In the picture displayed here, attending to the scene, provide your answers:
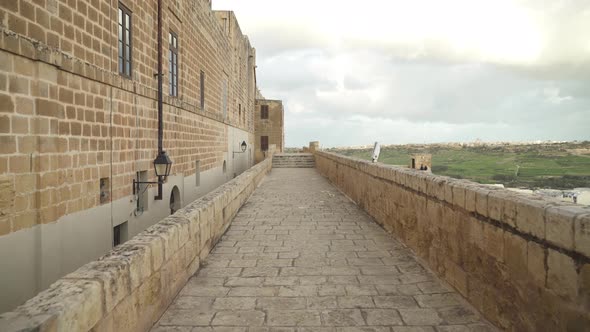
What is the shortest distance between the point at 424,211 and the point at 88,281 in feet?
13.0

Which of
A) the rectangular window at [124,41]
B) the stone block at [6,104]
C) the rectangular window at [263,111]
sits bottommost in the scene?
the stone block at [6,104]

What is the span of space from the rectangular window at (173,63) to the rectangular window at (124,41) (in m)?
2.43

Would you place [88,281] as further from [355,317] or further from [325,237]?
[325,237]

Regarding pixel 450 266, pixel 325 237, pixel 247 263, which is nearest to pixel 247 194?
pixel 325 237

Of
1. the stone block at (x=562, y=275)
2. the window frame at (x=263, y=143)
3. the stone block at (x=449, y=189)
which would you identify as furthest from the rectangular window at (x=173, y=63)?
the window frame at (x=263, y=143)

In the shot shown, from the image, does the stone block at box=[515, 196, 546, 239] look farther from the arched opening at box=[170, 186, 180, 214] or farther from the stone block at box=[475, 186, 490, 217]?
the arched opening at box=[170, 186, 180, 214]

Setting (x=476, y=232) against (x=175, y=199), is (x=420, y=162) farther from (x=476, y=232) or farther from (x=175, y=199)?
(x=476, y=232)

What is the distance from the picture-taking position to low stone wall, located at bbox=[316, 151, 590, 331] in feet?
7.66

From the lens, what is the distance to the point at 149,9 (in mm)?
8727

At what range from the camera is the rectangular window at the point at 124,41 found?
7391 mm

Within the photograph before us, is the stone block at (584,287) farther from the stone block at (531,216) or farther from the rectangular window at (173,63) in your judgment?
the rectangular window at (173,63)

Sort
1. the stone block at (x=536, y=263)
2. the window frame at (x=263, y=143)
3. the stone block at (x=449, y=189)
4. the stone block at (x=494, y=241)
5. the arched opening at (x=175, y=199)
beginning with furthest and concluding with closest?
the window frame at (x=263, y=143) < the arched opening at (x=175, y=199) < the stone block at (x=449, y=189) < the stone block at (x=494, y=241) < the stone block at (x=536, y=263)

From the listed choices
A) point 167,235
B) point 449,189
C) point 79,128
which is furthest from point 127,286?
point 79,128

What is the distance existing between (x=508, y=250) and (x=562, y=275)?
61cm
